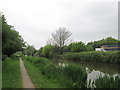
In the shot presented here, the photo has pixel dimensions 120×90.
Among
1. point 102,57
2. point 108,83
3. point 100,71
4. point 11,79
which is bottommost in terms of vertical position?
point 100,71

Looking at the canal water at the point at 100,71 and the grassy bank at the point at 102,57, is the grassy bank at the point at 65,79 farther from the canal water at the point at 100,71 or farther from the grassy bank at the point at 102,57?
the grassy bank at the point at 102,57

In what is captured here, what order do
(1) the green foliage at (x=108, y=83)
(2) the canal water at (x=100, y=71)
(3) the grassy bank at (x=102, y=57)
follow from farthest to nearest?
(3) the grassy bank at (x=102, y=57) → (2) the canal water at (x=100, y=71) → (1) the green foliage at (x=108, y=83)

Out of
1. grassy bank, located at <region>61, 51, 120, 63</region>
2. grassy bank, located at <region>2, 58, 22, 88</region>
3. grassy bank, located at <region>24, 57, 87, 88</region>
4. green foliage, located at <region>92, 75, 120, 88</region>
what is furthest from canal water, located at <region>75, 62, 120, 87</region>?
grassy bank, located at <region>61, 51, 120, 63</region>

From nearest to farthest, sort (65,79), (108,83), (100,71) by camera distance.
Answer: (108,83) → (65,79) → (100,71)

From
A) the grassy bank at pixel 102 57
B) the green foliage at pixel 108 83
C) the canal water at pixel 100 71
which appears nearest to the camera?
the green foliage at pixel 108 83

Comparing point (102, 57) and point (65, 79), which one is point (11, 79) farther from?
point (102, 57)

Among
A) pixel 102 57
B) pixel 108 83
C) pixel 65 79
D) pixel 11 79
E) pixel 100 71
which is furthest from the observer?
pixel 102 57

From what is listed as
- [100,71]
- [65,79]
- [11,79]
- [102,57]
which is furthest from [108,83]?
[102,57]

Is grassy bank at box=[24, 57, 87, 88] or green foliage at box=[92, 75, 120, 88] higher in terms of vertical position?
green foliage at box=[92, 75, 120, 88]

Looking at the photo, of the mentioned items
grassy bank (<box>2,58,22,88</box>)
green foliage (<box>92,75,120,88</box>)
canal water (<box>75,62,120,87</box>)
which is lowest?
canal water (<box>75,62,120,87</box>)

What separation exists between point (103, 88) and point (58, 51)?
146 ft

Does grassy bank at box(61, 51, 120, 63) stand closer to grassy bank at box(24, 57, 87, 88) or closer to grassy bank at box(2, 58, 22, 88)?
grassy bank at box(24, 57, 87, 88)

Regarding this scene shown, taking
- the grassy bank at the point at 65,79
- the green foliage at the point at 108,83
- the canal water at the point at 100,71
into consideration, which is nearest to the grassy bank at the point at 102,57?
the canal water at the point at 100,71

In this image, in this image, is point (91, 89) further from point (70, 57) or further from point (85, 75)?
point (70, 57)
